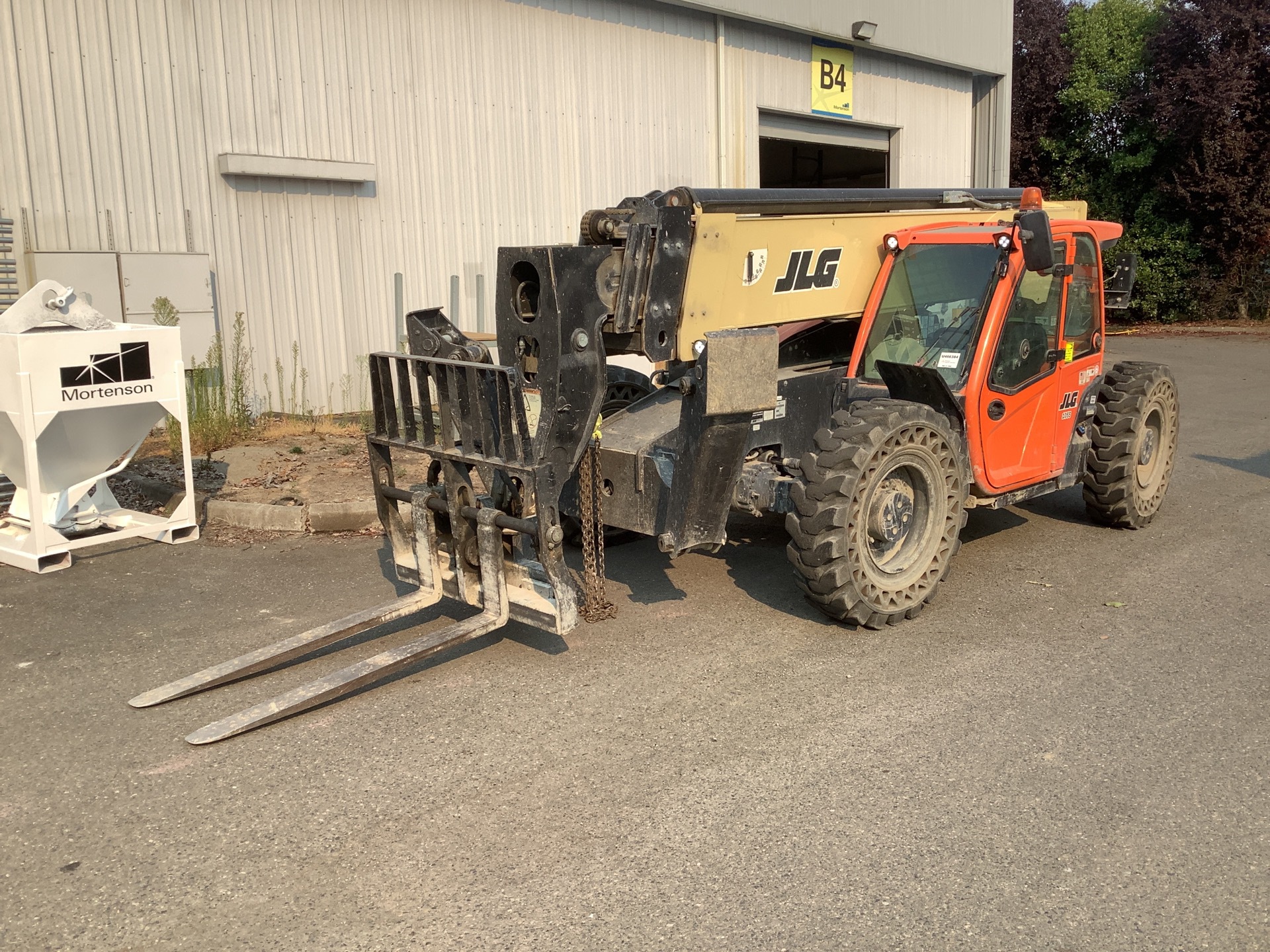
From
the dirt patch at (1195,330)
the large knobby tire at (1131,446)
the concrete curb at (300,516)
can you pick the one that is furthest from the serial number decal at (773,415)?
the dirt patch at (1195,330)

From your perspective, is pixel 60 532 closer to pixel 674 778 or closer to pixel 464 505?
pixel 464 505

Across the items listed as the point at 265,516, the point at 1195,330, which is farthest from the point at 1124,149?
the point at 265,516

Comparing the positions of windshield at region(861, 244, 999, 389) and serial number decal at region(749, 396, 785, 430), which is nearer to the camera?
serial number decal at region(749, 396, 785, 430)

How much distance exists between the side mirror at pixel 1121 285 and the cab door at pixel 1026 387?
1.14m

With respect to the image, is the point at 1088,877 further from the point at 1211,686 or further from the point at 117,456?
the point at 117,456

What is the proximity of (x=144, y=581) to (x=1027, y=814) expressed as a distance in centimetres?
556

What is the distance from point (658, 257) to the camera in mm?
5270

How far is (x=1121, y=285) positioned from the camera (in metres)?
8.05

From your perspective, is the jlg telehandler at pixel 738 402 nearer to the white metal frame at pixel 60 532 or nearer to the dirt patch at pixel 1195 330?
the white metal frame at pixel 60 532

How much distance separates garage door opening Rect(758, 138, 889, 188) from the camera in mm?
22922

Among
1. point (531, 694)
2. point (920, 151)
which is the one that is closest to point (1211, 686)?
point (531, 694)

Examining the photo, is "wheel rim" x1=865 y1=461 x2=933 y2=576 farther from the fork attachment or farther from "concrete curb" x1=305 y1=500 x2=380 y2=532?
"concrete curb" x1=305 y1=500 x2=380 y2=532

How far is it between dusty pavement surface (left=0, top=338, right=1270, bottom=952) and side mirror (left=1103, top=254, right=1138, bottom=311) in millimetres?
2241

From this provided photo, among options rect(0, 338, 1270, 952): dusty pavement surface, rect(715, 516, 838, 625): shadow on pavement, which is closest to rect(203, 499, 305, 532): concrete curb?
rect(0, 338, 1270, 952): dusty pavement surface
